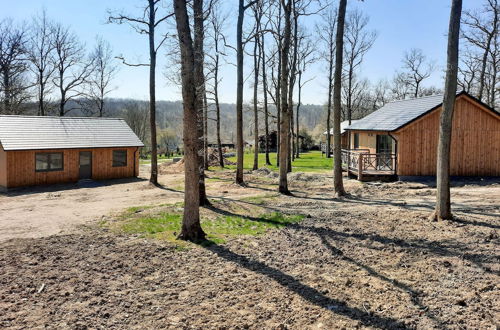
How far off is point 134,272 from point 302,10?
14.0 m

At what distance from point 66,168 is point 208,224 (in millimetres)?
13641

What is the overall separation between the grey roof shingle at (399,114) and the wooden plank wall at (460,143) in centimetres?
52

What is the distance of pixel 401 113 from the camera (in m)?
20.0

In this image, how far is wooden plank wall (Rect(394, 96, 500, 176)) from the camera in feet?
58.5

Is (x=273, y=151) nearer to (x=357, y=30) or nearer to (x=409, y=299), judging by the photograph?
(x=357, y=30)

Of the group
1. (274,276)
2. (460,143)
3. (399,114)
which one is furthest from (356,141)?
(274,276)

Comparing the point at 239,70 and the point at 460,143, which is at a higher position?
the point at 239,70

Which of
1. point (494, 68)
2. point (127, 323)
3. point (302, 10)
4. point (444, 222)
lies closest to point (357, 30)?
point (494, 68)

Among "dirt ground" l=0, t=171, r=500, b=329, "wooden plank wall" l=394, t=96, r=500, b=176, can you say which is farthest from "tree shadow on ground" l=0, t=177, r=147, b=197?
"wooden plank wall" l=394, t=96, r=500, b=176

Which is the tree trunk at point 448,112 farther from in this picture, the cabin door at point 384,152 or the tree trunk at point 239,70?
the cabin door at point 384,152

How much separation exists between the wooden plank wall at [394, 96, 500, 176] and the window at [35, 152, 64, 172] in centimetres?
1730

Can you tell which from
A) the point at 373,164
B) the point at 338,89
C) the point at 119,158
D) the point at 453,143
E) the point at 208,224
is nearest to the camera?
the point at 208,224

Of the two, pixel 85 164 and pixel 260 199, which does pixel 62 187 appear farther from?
pixel 260 199

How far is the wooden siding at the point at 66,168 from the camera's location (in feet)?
59.4
